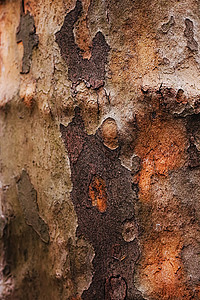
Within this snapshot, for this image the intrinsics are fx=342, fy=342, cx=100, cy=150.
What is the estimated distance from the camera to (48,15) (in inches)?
33.7

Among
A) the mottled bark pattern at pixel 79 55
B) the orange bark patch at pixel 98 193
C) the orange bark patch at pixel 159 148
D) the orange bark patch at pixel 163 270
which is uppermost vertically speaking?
the mottled bark pattern at pixel 79 55

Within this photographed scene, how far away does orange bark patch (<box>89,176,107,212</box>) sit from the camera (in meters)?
0.76

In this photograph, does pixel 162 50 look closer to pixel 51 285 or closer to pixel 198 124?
pixel 198 124

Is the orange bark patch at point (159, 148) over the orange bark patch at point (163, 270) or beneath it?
over

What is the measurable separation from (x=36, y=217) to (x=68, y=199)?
0.51ft

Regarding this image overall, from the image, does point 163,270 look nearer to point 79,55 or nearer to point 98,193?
point 98,193

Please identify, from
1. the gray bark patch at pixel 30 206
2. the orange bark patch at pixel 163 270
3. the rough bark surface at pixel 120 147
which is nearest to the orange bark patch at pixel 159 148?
the rough bark surface at pixel 120 147

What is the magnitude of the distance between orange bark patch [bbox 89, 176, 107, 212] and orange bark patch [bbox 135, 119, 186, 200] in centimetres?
9

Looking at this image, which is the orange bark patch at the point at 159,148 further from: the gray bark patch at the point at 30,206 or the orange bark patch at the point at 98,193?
the gray bark patch at the point at 30,206

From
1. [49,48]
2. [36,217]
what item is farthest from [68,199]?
[49,48]

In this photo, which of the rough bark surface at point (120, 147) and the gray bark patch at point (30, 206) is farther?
the gray bark patch at point (30, 206)

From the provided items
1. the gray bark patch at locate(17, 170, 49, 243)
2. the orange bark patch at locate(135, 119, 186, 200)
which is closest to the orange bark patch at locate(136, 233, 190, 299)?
the orange bark patch at locate(135, 119, 186, 200)

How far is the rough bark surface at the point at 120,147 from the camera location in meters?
0.71

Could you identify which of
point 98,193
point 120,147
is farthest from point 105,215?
point 120,147
